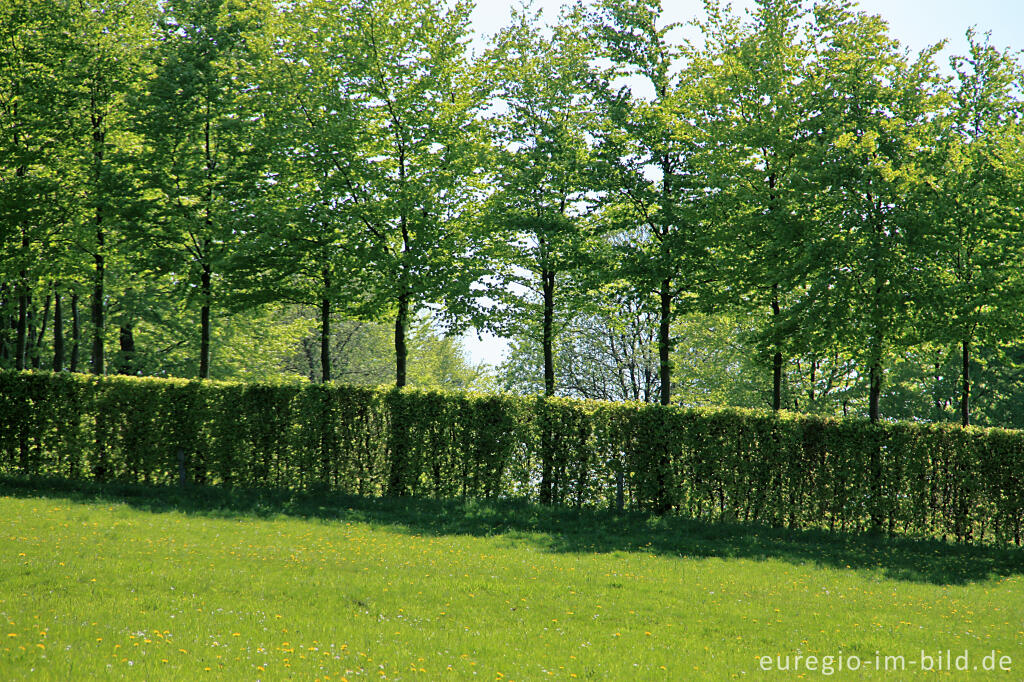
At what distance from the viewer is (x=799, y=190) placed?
1911 cm

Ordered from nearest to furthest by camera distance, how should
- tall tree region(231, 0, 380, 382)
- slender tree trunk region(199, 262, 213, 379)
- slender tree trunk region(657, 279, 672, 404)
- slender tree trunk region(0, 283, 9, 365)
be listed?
1. tall tree region(231, 0, 380, 382)
2. slender tree trunk region(657, 279, 672, 404)
3. slender tree trunk region(199, 262, 213, 379)
4. slender tree trunk region(0, 283, 9, 365)

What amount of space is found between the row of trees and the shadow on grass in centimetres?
382

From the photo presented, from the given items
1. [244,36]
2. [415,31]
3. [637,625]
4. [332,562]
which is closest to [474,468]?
[332,562]

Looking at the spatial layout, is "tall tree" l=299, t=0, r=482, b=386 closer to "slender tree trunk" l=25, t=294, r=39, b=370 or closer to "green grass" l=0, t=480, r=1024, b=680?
"green grass" l=0, t=480, r=1024, b=680

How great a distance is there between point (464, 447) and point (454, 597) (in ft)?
31.2

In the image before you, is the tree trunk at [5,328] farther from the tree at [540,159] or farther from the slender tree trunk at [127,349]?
the tree at [540,159]

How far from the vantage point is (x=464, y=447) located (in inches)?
772

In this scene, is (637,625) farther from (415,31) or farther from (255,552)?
(415,31)

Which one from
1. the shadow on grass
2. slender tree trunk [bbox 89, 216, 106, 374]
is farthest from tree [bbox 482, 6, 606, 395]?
slender tree trunk [bbox 89, 216, 106, 374]

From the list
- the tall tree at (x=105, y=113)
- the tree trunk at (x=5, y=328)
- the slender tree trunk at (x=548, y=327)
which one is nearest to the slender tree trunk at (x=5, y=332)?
the tree trunk at (x=5, y=328)

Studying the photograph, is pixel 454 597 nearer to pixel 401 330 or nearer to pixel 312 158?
pixel 401 330

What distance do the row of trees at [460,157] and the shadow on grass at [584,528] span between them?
150 inches

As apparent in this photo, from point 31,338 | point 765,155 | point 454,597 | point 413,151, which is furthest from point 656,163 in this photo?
point 31,338

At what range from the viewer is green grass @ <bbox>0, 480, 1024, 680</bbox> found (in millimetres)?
7641
